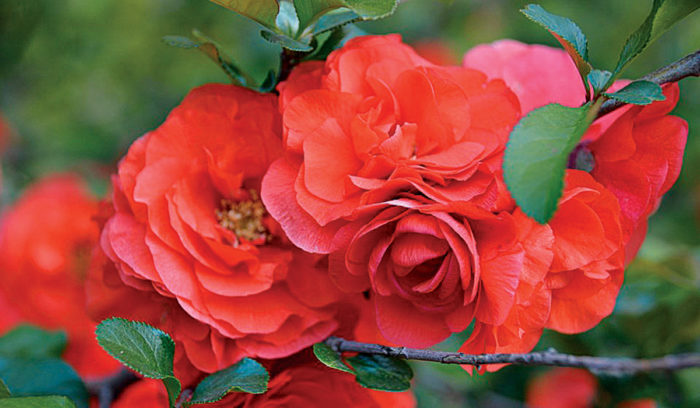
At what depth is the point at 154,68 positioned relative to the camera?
1.92 metres

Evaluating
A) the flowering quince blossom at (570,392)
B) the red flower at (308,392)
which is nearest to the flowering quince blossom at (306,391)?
the red flower at (308,392)

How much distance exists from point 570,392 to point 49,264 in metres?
0.96

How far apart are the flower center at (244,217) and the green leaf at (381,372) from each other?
17 cm

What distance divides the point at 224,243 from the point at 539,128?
0.35 meters

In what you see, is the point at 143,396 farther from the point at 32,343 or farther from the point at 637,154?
the point at 637,154

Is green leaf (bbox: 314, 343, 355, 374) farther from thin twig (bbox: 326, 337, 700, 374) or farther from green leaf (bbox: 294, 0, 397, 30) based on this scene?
green leaf (bbox: 294, 0, 397, 30)

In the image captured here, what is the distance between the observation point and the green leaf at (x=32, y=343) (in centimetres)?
92

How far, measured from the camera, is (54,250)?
1.22m

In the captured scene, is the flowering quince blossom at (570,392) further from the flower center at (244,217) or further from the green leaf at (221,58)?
the green leaf at (221,58)

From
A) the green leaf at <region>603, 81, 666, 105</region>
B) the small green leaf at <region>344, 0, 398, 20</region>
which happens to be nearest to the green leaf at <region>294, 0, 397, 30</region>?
the small green leaf at <region>344, 0, 398, 20</region>

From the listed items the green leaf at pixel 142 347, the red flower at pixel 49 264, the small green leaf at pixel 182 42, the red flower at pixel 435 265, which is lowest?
the red flower at pixel 49 264

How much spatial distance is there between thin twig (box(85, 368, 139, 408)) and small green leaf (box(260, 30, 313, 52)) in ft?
1.58

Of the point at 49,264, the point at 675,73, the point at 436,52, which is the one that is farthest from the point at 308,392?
the point at 436,52

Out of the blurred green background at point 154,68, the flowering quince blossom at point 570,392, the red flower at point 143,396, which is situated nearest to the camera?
the red flower at point 143,396
